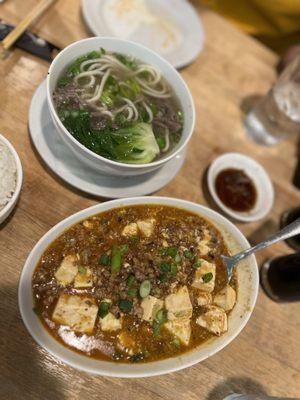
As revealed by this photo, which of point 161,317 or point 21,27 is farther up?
point 21,27

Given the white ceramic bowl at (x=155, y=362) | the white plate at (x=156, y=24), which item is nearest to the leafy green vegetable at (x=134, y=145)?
the white ceramic bowl at (x=155, y=362)

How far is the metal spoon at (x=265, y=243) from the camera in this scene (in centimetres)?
184

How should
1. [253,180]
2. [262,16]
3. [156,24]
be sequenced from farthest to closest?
[262,16] → [156,24] → [253,180]

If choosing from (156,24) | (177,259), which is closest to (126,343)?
(177,259)

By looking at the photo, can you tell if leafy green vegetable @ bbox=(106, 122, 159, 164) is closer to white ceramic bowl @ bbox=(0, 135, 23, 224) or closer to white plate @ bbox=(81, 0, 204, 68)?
white ceramic bowl @ bbox=(0, 135, 23, 224)

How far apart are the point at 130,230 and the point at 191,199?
1.80ft

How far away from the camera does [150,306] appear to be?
176 centimetres

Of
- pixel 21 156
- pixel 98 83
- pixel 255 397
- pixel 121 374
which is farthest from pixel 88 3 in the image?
pixel 255 397

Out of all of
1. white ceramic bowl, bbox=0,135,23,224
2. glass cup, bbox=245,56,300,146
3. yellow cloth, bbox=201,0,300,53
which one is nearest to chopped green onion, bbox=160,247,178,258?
white ceramic bowl, bbox=0,135,23,224

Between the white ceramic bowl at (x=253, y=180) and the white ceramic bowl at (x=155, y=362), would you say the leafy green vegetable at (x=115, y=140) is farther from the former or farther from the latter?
the white ceramic bowl at (x=253, y=180)

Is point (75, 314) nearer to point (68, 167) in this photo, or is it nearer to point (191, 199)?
point (68, 167)

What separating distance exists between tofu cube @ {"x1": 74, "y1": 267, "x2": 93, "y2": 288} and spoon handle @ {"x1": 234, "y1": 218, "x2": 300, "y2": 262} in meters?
0.72

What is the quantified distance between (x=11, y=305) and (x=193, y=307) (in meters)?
0.82

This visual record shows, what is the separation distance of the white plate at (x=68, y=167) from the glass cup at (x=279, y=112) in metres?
1.01
